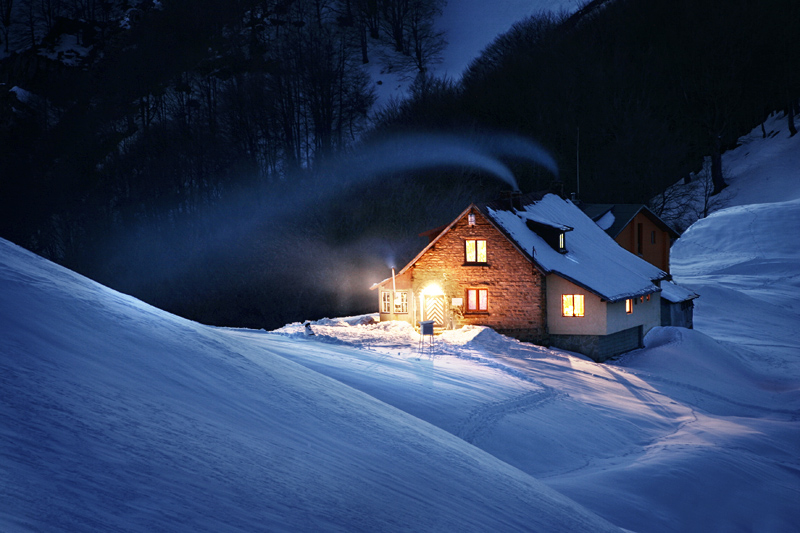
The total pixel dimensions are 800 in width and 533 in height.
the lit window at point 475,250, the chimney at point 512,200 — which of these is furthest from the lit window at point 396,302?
the chimney at point 512,200

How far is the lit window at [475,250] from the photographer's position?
1167 inches

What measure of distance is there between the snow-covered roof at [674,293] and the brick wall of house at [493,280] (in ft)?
31.9

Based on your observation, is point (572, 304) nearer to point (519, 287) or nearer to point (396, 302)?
point (519, 287)

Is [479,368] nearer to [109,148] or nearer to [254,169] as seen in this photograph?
[254,169]

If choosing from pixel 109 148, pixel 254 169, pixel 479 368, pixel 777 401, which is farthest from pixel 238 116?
pixel 777 401

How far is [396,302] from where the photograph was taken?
31625mm

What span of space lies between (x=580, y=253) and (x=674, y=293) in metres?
7.80

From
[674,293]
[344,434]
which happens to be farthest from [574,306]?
[344,434]

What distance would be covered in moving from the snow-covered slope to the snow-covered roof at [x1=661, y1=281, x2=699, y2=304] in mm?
25509

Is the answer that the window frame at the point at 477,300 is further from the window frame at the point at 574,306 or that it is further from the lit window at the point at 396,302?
the window frame at the point at 574,306

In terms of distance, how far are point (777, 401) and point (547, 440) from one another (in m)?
12.7

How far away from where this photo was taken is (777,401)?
80.6ft

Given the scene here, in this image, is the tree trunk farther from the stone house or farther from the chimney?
the chimney

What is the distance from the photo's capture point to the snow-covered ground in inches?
243
